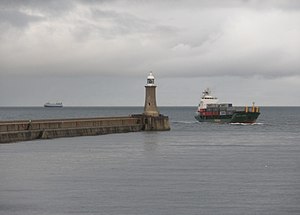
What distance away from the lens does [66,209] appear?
33.3 meters

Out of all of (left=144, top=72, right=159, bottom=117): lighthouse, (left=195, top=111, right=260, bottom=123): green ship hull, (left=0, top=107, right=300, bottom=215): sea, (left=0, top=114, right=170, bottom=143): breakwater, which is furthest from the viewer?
(left=195, top=111, right=260, bottom=123): green ship hull

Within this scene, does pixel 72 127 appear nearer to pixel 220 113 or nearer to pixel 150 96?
pixel 150 96

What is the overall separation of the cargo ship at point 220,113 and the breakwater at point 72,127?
47463 mm

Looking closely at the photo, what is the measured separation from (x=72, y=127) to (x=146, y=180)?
161 feet

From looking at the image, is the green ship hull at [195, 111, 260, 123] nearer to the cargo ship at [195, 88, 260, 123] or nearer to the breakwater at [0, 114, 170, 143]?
the cargo ship at [195, 88, 260, 123]

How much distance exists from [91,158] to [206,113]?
3978 inches

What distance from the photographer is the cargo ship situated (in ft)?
509

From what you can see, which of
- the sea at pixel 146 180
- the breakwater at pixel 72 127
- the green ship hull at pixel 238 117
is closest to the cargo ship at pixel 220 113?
the green ship hull at pixel 238 117

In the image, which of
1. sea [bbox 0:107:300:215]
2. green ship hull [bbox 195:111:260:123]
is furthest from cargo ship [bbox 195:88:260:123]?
sea [bbox 0:107:300:215]

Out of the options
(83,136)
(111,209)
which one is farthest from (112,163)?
(83,136)

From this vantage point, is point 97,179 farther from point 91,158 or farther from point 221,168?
point 91,158

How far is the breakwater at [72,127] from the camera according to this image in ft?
258

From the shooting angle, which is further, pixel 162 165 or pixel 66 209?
pixel 162 165

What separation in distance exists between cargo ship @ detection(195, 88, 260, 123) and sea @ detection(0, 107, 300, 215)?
81092mm
